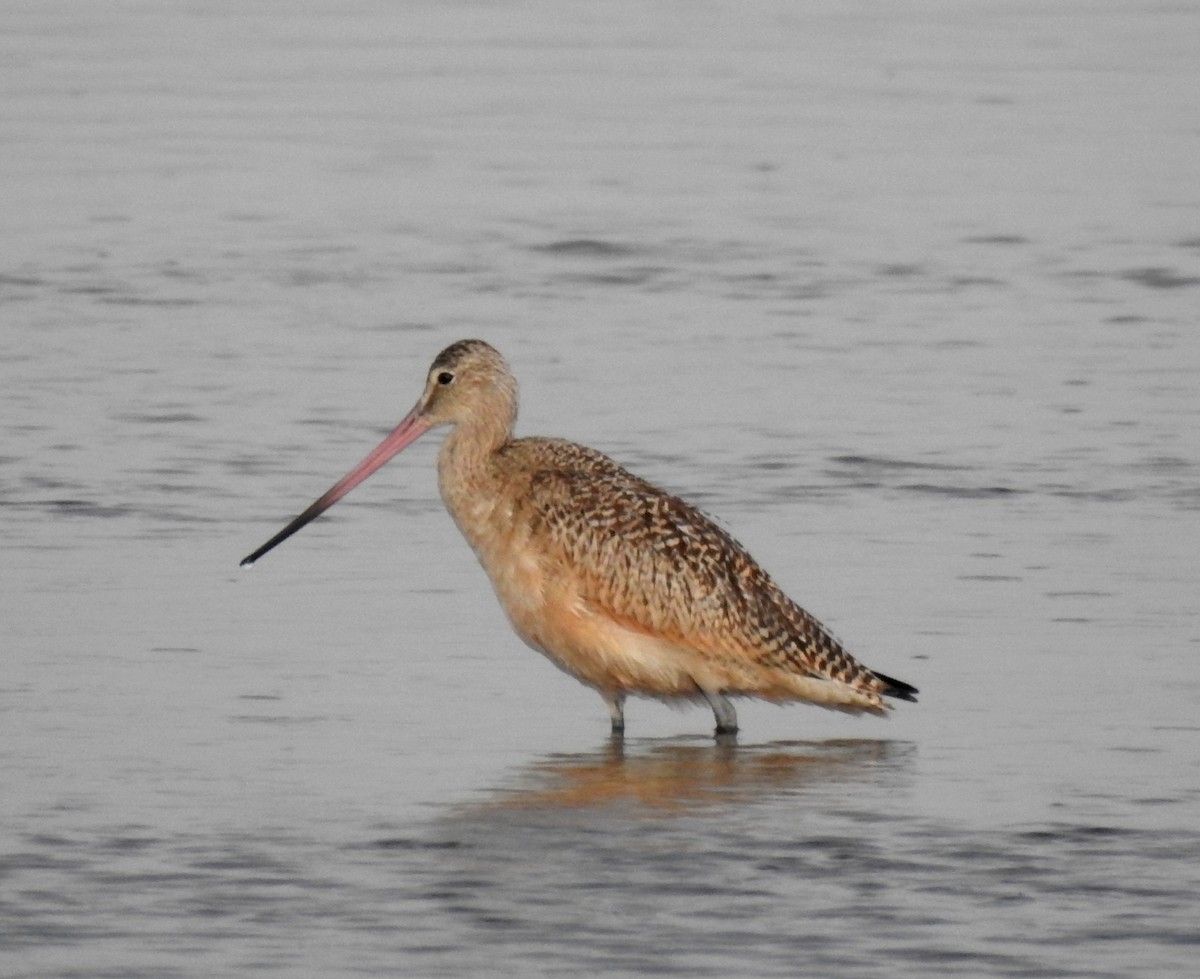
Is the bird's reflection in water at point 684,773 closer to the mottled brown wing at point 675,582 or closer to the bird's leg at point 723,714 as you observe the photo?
the bird's leg at point 723,714

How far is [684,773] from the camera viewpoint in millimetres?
8289

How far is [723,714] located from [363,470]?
66.9 inches

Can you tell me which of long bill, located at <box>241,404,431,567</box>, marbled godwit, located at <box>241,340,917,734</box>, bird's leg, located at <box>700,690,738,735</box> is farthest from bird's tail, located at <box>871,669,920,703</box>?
long bill, located at <box>241,404,431,567</box>

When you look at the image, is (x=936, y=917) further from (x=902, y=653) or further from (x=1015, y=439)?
(x=1015, y=439)

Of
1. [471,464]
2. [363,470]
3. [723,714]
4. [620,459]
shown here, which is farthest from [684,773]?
[620,459]

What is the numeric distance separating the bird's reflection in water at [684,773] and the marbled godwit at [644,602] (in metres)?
0.17

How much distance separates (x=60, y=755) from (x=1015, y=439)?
5.18 meters

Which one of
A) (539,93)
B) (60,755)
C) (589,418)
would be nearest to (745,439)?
(589,418)

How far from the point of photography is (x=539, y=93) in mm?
21484

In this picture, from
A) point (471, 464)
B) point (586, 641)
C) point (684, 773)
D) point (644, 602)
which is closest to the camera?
point (684, 773)

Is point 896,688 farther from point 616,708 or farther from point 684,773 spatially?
point 616,708

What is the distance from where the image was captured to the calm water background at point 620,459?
6.94m

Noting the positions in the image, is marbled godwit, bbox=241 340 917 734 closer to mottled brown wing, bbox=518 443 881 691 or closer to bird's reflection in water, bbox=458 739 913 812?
mottled brown wing, bbox=518 443 881 691

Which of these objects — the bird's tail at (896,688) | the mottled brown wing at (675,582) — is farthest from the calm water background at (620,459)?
the mottled brown wing at (675,582)
